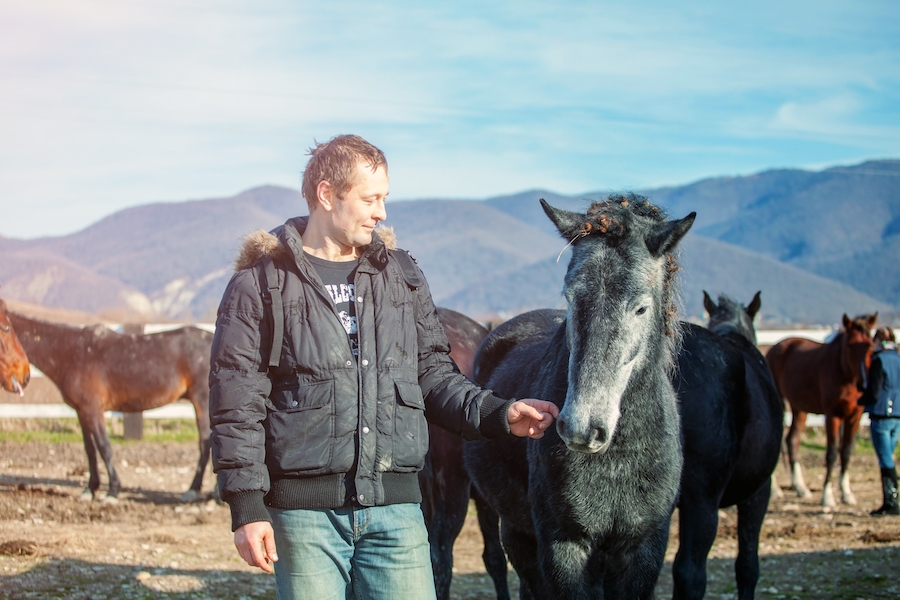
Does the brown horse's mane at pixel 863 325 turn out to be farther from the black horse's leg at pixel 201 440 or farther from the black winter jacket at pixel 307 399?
the black winter jacket at pixel 307 399

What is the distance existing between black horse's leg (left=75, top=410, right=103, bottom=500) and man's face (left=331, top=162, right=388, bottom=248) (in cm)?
771

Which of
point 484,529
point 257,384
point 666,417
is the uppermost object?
point 257,384

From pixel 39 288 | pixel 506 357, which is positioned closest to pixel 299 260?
pixel 506 357

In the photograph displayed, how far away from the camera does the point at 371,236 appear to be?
9.02 feet

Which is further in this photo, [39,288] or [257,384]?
[39,288]

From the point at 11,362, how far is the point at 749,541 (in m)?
6.90

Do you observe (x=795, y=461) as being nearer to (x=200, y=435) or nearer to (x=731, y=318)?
(x=731, y=318)

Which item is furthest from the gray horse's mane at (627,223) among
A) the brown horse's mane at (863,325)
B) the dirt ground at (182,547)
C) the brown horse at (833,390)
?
the brown horse's mane at (863,325)

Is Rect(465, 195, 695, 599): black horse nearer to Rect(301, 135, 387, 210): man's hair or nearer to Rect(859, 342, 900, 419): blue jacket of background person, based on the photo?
Rect(301, 135, 387, 210): man's hair

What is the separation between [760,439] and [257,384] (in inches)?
150

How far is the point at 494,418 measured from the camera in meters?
2.79

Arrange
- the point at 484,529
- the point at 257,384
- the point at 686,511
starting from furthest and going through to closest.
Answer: the point at 484,529
the point at 686,511
the point at 257,384

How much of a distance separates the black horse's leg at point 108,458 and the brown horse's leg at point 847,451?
839cm

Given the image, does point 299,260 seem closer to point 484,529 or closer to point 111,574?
point 484,529
